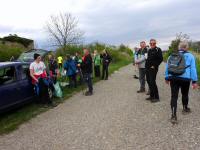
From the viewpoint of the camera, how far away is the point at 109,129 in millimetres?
8156

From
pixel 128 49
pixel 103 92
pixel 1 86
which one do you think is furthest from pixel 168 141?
pixel 128 49

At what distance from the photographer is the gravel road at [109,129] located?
7027 mm

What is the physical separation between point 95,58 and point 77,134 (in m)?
13.1

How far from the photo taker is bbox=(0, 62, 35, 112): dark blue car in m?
10.2

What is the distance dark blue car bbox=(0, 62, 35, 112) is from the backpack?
4.58 m

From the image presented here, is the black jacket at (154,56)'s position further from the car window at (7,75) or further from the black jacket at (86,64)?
the car window at (7,75)

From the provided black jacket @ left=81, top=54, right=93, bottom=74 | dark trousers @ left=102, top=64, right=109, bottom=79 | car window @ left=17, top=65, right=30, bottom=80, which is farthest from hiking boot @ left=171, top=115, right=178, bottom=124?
dark trousers @ left=102, top=64, right=109, bottom=79

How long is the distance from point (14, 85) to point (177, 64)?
4.83 meters

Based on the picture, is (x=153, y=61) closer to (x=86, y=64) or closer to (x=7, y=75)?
(x=86, y=64)

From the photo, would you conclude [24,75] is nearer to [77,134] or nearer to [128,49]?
[77,134]

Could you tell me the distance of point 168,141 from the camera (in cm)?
700

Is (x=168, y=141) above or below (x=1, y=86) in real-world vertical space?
below

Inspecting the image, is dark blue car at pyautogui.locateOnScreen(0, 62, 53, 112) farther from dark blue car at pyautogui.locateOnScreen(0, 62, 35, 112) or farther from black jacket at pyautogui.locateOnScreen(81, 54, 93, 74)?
black jacket at pyautogui.locateOnScreen(81, 54, 93, 74)

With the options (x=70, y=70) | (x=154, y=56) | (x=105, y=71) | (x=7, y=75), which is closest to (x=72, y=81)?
(x=70, y=70)
